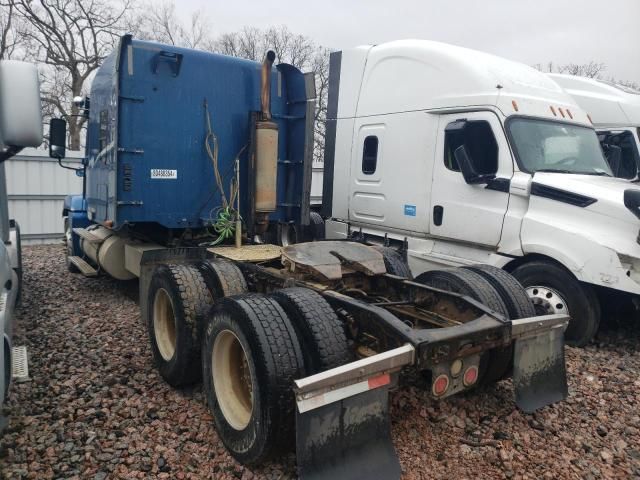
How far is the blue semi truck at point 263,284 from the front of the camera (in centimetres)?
255

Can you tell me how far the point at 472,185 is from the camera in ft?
19.0

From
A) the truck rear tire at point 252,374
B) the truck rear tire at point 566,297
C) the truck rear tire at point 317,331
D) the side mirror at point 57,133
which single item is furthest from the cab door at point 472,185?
the side mirror at point 57,133

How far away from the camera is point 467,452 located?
307 centimetres

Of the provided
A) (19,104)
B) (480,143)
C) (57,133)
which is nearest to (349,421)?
(19,104)

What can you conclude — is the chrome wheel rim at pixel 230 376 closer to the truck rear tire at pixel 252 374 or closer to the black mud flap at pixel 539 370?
the truck rear tire at pixel 252 374

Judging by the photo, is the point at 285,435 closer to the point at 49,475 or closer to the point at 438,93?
the point at 49,475

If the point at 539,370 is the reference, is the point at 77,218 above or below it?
above

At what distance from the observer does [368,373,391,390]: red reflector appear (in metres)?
2.46

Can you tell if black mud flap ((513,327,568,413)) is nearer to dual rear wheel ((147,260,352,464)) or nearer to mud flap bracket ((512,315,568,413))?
mud flap bracket ((512,315,568,413))

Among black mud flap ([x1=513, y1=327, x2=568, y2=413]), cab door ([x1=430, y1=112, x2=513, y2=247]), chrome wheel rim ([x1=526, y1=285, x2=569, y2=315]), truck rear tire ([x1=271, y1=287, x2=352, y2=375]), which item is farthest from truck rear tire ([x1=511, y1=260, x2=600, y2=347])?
truck rear tire ([x1=271, y1=287, x2=352, y2=375])

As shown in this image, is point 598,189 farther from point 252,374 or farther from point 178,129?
point 178,129

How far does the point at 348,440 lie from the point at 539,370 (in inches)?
60.6

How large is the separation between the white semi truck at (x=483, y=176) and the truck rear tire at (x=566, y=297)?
0.01 m

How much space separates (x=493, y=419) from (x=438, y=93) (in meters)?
4.11
